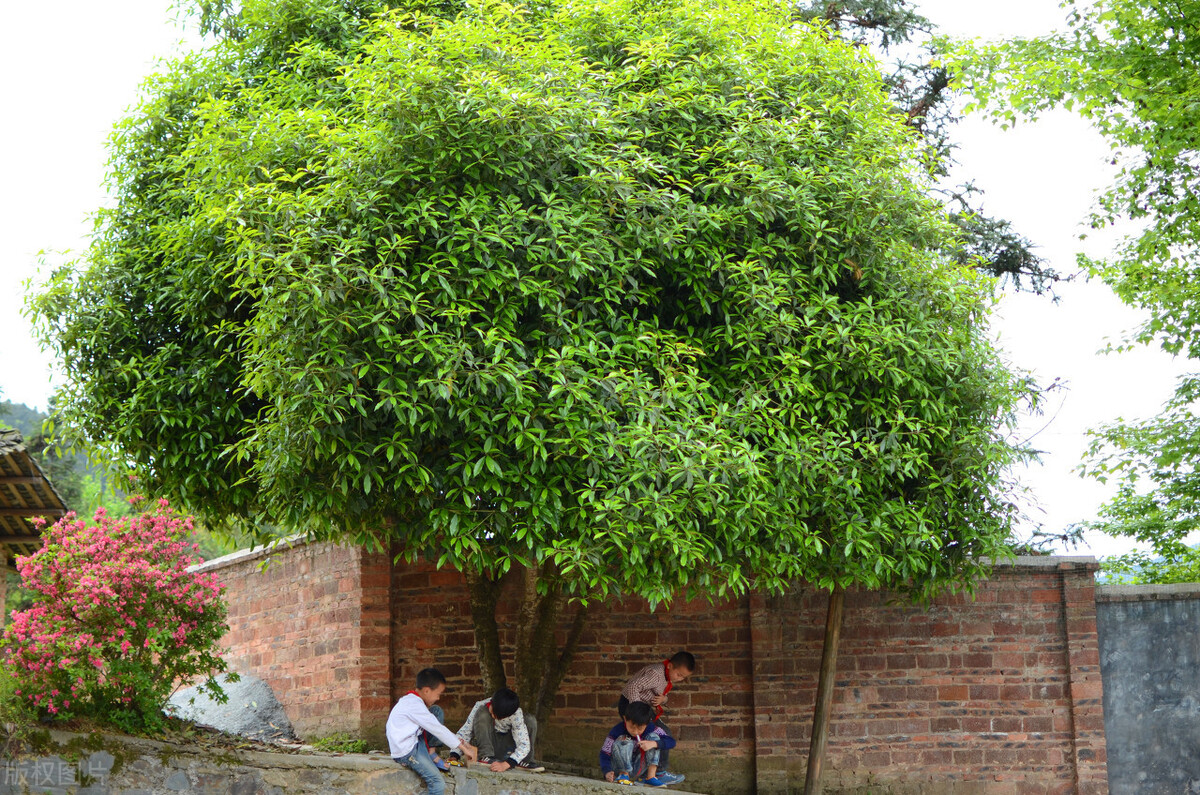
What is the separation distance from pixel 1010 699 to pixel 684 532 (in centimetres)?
499

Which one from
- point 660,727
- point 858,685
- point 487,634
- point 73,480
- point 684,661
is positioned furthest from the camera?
point 73,480

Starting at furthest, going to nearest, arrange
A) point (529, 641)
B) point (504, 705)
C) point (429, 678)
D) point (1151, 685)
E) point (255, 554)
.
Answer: point (255, 554) < point (1151, 685) < point (529, 641) < point (504, 705) < point (429, 678)

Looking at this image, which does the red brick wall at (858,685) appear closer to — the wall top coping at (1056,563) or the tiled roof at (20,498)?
the wall top coping at (1056,563)

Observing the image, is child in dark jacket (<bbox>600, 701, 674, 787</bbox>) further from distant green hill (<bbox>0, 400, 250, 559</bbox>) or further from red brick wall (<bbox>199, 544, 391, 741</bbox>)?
distant green hill (<bbox>0, 400, 250, 559</bbox>)

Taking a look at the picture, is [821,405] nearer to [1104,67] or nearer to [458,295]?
[458,295]

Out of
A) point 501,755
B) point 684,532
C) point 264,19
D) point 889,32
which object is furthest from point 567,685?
point 889,32

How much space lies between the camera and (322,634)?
11.7 m

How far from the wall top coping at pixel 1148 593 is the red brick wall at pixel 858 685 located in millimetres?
241

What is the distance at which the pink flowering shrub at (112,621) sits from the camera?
7523 millimetres

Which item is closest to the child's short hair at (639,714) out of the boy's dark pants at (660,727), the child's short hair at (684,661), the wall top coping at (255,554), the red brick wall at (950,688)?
the boy's dark pants at (660,727)

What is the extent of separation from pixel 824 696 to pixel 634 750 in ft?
6.47

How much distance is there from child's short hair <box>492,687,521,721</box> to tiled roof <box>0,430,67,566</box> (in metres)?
5.31

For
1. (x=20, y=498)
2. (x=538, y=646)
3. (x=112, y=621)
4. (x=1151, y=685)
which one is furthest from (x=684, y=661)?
(x=20, y=498)

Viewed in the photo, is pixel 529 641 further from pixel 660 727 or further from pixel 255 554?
pixel 255 554
